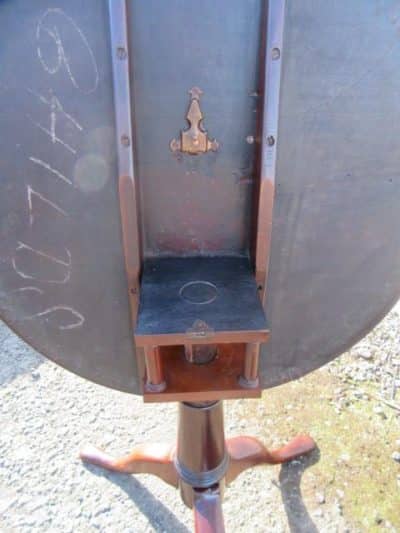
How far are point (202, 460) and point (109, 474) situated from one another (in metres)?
0.67

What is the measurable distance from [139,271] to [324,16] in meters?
0.56

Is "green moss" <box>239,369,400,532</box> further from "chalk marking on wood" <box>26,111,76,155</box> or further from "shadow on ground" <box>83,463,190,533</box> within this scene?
"chalk marking on wood" <box>26,111,76,155</box>

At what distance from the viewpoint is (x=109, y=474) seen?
6.01ft

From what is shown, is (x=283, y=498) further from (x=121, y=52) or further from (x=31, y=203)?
(x=121, y=52)

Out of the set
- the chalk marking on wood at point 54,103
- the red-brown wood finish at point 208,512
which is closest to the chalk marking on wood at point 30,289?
the chalk marking on wood at point 54,103

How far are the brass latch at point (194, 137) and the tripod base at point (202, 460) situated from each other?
0.80m

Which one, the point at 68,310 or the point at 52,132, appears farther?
the point at 68,310

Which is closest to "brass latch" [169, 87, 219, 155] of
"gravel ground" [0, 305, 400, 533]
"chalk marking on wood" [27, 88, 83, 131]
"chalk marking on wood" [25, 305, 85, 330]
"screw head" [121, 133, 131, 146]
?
"screw head" [121, 133, 131, 146]

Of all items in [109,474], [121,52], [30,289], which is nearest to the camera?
[121,52]

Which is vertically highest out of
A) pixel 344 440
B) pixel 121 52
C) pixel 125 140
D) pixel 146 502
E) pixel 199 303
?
pixel 121 52

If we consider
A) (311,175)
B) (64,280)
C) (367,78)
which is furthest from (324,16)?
(64,280)

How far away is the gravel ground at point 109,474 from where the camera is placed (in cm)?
167

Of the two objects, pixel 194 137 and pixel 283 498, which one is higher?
pixel 194 137

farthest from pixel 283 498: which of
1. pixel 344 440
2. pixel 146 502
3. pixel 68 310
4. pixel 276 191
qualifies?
pixel 276 191
